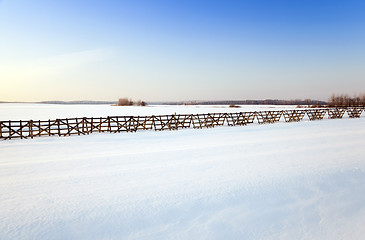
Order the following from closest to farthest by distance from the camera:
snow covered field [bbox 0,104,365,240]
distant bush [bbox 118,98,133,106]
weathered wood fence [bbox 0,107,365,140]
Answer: snow covered field [bbox 0,104,365,240]
weathered wood fence [bbox 0,107,365,140]
distant bush [bbox 118,98,133,106]

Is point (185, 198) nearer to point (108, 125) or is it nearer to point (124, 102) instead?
point (108, 125)

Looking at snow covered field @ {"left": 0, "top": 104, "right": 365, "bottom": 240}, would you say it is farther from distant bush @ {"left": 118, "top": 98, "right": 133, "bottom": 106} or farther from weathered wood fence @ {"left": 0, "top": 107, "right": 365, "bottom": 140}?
distant bush @ {"left": 118, "top": 98, "right": 133, "bottom": 106}

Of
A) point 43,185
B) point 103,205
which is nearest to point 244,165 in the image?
point 103,205

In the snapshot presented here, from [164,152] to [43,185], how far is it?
230 inches

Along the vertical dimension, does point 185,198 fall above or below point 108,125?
below

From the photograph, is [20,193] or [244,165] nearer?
[20,193]

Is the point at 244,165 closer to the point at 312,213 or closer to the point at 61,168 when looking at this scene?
the point at 312,213

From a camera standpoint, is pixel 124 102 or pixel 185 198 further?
pixel 124 102

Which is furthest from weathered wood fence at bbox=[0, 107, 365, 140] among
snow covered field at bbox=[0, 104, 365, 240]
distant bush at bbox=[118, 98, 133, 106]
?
distant bush at bbox=[118, 98, 133, 106]

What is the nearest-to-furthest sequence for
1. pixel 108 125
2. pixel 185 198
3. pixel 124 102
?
1. pixel 185 198
2. pixel 108 125
3. pixel 124 102

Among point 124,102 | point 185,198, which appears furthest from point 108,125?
point 124,102

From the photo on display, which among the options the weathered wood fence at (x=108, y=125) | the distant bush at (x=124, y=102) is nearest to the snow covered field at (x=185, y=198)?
the weathered wood fence at (x=108, y=125)

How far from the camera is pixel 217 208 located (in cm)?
567

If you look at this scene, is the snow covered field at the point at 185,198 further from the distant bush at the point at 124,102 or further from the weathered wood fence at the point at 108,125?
the distant bush at the point at 124,102
